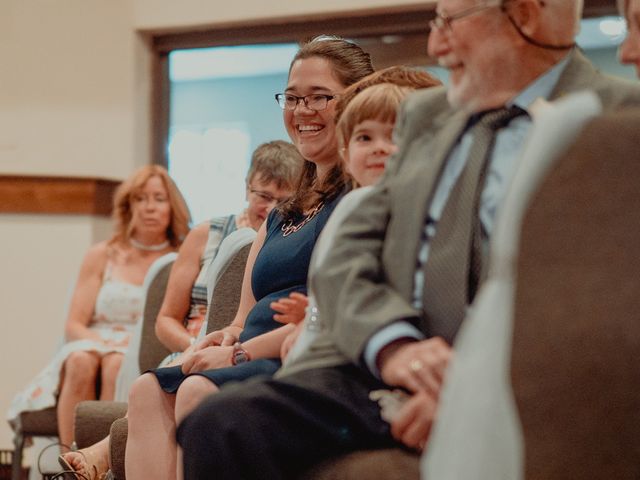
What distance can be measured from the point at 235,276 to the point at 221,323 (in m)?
0.14

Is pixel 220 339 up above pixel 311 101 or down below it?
below

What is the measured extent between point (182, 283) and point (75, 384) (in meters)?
1.00

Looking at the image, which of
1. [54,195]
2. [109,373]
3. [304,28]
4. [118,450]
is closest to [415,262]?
[118,450]

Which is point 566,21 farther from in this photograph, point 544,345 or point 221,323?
point 221,323

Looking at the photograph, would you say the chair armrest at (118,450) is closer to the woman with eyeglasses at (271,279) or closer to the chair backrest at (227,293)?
the woman with eyeglasses at (271,279)

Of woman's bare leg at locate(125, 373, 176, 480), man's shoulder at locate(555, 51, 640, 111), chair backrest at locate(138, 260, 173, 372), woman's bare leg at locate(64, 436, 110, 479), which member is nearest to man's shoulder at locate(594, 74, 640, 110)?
man's shoulder at locate(555, 51, 640, 111)

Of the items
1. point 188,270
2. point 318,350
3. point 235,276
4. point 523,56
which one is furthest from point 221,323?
point 523,56

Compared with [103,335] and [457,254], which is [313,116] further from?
[103,335]

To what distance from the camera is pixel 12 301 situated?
5773mm

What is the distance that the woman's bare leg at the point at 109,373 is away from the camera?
445cm

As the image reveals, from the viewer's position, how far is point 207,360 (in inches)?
96.0

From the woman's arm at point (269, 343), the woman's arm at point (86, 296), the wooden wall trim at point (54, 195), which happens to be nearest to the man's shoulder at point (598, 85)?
the woman's arm at point (269, 343)

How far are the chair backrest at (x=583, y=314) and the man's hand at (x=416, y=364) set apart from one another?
0.16 meters

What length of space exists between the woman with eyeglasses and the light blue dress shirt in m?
0.70
